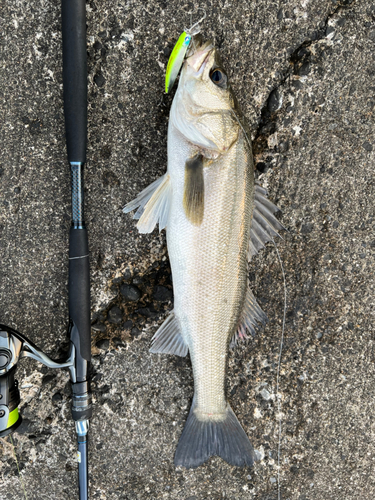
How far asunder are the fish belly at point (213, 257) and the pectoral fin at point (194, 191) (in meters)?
0.02

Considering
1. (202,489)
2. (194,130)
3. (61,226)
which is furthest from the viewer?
(202,489)

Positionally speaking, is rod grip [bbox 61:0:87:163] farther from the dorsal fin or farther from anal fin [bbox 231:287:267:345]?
anal fin [bbox 231:287:267:345]

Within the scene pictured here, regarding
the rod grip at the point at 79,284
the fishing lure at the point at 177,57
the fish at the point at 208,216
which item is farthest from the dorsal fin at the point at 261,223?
the rod grip at the point at 79,284

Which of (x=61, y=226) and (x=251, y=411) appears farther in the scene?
(x=251, y=411)

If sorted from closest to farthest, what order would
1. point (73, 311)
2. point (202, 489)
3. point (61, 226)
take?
point (73, 311) < point (61, 226) < point (202, 489)

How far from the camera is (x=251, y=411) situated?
1.90m

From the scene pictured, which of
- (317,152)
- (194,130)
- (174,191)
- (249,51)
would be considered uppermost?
(249,51)

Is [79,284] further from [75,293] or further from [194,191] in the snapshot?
[194,191]

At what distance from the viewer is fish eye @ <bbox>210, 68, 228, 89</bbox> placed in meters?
1.55

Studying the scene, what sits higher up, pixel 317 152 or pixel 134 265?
pixel 317 152

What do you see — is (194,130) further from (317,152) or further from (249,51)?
(317,152)

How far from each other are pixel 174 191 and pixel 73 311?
0.75m

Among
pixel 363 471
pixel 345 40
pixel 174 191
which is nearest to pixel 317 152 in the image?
pixel 345 40

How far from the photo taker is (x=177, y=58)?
157 cm
